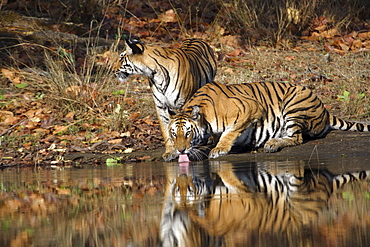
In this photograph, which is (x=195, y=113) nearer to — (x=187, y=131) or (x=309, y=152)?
(x=187, y=131)

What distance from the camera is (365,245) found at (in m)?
2.42

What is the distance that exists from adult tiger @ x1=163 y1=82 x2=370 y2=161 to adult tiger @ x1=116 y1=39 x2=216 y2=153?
0.41m

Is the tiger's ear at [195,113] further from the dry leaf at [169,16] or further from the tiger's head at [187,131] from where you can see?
the dry leaf at [169,16]

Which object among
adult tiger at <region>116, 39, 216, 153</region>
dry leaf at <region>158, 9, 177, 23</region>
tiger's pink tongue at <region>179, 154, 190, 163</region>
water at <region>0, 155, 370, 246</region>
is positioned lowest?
water at <region>0, 155, 370, 246</region>

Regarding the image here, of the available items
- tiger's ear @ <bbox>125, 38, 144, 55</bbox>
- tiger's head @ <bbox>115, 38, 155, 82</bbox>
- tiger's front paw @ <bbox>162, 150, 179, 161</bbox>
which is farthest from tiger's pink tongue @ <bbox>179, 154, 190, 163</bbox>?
tiger's ear @ <bbox>125, 38, 144, 55</bbox>

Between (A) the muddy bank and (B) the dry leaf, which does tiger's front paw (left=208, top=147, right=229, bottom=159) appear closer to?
(A) the muddy bank

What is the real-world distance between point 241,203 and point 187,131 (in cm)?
328

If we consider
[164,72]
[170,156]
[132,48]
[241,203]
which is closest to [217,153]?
[170,156]

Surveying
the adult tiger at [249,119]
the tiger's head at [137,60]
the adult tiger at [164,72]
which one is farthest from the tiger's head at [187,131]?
the tiger's head at [137,60]

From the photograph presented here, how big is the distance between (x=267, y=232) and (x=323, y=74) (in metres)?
9.44

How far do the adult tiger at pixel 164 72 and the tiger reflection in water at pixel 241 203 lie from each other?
2.65 meters

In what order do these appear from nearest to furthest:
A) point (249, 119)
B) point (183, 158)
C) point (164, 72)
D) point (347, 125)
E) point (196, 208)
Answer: point (196, 208) < point (183, 158) < point (249, 119) < point (347, 125) < point (164, 72)

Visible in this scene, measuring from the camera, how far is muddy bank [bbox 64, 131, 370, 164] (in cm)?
652

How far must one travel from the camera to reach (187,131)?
22.3 ft
